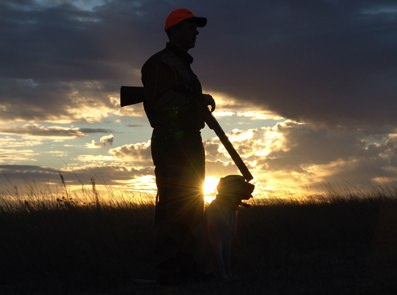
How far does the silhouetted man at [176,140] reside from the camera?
6.57 meters

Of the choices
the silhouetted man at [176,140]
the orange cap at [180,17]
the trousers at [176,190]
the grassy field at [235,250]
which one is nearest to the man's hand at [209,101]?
the silhouetted man at [176,140]

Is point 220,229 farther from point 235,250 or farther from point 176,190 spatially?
point 235,250

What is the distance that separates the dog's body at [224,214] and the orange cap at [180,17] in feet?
6.03

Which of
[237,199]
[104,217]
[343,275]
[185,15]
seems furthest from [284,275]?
[104,217]

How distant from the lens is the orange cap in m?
6.71

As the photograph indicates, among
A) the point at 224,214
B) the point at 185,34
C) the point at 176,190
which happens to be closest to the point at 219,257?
the point at 224,214

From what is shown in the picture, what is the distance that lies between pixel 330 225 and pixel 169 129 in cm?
522

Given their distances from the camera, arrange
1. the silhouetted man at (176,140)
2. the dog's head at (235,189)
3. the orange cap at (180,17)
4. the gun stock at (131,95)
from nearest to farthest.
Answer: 1. the silhouetted man at (176,140)
2. the orange cap at (180,17)
3. the dog's head at (235,189)
4. the gun stock at (131,95)

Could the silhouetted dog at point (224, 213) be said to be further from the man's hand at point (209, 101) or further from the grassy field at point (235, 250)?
the man's hand at point (209, 101)

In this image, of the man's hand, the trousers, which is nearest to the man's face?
the man's hand

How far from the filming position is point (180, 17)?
22.0ft

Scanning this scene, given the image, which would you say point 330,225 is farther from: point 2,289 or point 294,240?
point 2,289

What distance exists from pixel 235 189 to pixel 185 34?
6.10ft

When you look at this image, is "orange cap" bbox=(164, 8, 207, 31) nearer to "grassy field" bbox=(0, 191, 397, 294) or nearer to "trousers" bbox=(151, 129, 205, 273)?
"trousers" bbox=(151, 129, 205, 273)
